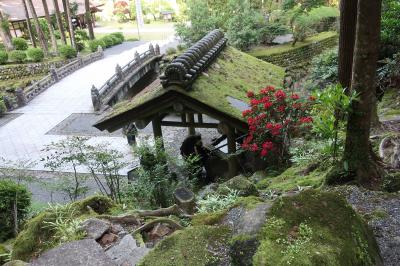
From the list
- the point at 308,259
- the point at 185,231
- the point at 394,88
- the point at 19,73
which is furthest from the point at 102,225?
the point at 19,73

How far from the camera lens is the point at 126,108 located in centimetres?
966

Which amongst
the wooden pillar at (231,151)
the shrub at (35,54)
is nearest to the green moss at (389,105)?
the wooden pillar at (231,151)

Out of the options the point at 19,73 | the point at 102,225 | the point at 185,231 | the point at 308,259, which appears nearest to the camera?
the point at 308,259

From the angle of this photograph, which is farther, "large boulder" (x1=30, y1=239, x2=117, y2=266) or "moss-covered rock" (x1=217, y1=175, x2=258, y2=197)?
"moss-covered rock" (x1=217, y1=175, x2=258, y2=197)

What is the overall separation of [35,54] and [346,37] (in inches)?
1106

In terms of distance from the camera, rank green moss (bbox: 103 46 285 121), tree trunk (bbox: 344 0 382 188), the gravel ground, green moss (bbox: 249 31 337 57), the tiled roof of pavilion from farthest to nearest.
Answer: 1. green moss (bbox: 249 31 337 57)
2. green moss (bbox: 103 46 285 121)
3. the tiled roof of pavilion
4. tree trunk (bbox: 344 0 382 188)
5. the gravel ground

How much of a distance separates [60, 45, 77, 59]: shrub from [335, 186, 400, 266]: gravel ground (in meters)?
28.4

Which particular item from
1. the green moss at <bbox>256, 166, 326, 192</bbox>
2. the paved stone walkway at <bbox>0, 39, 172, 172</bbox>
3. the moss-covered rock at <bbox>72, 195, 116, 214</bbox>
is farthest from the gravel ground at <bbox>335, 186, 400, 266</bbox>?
the paved stone walkway at <bbox>0, 39, 172, 172</bbox>

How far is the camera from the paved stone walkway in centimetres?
1680

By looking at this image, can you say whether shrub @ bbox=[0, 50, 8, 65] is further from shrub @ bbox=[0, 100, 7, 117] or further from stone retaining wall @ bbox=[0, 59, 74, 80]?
shrub @ bbox=[0, 100, 7, 117]

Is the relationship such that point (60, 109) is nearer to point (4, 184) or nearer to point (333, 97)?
A: point (4, 184)

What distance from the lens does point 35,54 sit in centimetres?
2933

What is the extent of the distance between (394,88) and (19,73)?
2641 cm

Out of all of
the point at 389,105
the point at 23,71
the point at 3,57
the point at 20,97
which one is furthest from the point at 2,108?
the point at 389,105
